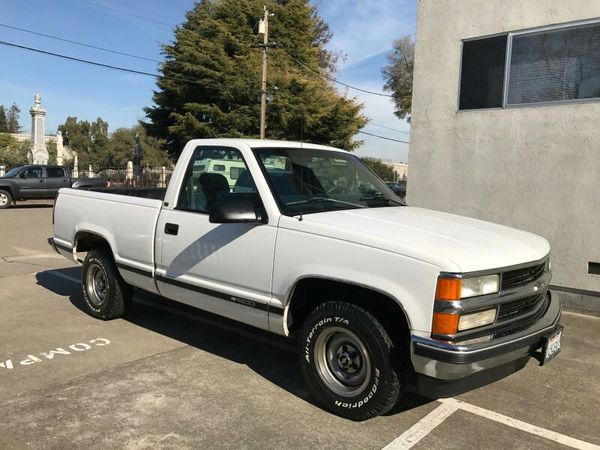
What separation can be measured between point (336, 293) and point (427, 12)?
19.9 feet

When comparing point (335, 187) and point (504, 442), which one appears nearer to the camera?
point (504, 442)

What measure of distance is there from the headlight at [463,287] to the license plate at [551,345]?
2.13 feet

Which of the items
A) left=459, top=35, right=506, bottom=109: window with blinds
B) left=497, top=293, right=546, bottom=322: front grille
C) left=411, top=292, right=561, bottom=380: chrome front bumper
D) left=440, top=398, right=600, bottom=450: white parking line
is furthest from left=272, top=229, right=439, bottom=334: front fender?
left=459, top=35, right=506, bottom=109: window with blinds

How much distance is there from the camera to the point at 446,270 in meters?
3.11

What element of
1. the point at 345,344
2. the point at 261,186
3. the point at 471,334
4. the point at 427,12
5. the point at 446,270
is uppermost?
the point at 427,12

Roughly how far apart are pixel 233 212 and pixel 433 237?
4.50 feet

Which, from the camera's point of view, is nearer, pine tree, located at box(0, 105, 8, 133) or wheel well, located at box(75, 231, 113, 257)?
wheel well, located at box(75, 231, 113, 257)

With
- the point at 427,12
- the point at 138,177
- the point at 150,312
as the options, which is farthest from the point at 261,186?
the point at 138,177

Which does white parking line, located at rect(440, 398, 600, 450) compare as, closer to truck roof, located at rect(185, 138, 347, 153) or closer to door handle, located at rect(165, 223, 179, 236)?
truck roof, located at rect(185, 138, 347, 153)

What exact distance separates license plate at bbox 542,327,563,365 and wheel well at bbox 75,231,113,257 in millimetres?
4299

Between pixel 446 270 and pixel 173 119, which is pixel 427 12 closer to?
pixel 446 270

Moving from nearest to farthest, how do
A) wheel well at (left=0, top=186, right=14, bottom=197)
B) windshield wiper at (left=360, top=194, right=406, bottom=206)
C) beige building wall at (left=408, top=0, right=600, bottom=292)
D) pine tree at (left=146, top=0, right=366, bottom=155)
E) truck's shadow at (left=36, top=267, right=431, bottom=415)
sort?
truck's shadow at (left=36, top=267, right=431, bottom=415) < windshield wiper at (left=360, top=194, right=406, bottom=206) < beige building wall at (left=408, top=0, right=600, bottom=292) < wheel well at (left=0, top=186, right=14, bottom=197) < pine tree at (left=146, top=0, right=366, bottom=155)

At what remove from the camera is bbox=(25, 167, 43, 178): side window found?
2258 centimetres

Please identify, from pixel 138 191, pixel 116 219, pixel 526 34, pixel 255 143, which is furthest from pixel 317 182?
pixel 526 34
